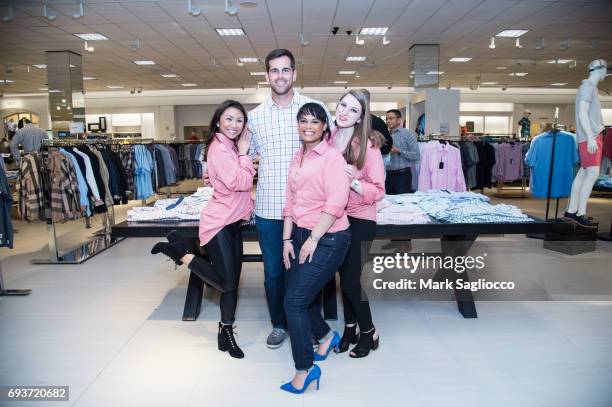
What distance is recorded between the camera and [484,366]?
269 centimetres

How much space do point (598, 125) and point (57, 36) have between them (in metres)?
9.30

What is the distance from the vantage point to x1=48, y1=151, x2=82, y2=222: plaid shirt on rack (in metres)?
4.93

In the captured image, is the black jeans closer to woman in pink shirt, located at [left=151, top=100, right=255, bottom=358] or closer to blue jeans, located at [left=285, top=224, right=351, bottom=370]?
woman in pink shirt, located at [left=151, top=100, right=255, bottom=358]

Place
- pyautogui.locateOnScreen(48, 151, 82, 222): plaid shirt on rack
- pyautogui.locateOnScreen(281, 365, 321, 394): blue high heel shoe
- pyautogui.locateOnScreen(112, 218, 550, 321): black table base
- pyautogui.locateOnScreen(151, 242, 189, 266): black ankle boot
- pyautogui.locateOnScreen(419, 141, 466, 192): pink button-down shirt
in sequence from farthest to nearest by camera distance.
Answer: pyautogui.locateOnScreen(419, 141, 466, 192): pink button-down shirt < pyautogui.locateOnScreen(48, 151, 82, 222): plaid shirt on rack < pyautogui.locateOnScreen(112, 218, 550, 321): black table base < pyautogui.locateOnScreen(151, 242, 189, 266): black ankle boot < pyautogui.locateOnScreen(281, 365, 321, 394): blue high heel shoe

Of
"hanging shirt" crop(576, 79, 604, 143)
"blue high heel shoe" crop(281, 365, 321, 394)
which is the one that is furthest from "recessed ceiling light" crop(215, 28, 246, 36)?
"blue high heel shoe" crop(281, 365, 321, 394)

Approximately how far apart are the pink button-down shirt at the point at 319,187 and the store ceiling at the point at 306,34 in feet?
18.0

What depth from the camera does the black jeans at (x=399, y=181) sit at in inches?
211

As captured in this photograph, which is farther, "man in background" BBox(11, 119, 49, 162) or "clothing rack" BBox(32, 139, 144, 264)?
"man in background" BBox(11, 119, 49, 162)

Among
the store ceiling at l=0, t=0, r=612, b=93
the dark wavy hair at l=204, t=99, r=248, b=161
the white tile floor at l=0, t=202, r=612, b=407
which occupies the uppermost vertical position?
the store ceiling at l=0, t=0, r=612, b=93

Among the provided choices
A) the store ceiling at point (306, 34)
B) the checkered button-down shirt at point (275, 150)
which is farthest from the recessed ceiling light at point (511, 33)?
the checkered button-down shirt at point (275, 150)

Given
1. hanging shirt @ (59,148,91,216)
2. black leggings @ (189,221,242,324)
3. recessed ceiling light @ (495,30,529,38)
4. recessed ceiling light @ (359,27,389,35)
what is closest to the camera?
black leggings @ (189,221,242,324)

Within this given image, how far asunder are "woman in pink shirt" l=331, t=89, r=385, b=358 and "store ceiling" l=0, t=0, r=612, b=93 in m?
5.18

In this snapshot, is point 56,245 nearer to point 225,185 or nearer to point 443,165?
point 225,185

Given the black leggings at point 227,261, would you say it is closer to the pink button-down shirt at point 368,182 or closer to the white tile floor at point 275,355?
the white tile floor at point 275,355
